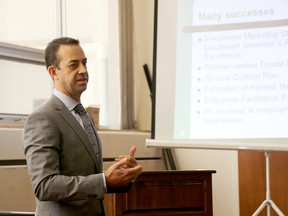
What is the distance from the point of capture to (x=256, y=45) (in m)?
2.84

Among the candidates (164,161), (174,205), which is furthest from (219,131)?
(164,161)

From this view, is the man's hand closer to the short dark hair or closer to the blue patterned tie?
the blue patterned tie

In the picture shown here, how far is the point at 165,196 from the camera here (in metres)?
2.81

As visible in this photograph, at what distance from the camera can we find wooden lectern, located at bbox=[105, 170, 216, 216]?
2.70 metres

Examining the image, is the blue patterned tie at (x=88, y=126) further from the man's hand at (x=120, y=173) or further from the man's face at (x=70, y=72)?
the man's hand at (x=120, y=173)

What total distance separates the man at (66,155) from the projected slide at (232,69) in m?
1.24

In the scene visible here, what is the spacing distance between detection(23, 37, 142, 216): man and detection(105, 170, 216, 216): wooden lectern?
3.25 ft

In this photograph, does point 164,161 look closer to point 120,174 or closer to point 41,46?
point 41,46

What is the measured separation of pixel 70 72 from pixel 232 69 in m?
1.39

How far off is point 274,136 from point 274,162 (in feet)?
2.86

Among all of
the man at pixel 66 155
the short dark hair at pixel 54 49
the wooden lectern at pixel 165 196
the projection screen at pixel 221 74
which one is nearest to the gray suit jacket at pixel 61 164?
the man at pixel 66 155

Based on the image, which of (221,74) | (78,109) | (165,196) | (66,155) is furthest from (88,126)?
(221,74)

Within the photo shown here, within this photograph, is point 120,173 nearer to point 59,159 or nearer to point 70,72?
point 59,159

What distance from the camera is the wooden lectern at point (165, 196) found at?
2.70 metres
